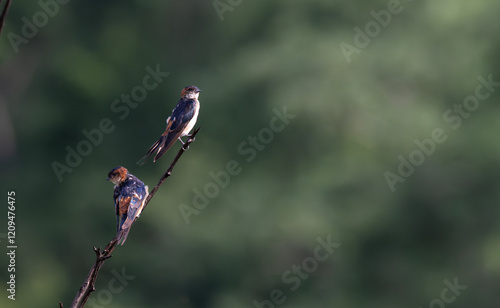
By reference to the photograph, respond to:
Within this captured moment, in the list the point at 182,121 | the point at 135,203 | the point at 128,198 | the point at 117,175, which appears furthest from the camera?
the point at 182,121

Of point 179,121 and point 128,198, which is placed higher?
point 179,121

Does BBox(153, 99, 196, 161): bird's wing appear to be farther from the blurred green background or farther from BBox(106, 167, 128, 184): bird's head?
the blurred green background

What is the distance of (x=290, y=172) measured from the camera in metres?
16.1

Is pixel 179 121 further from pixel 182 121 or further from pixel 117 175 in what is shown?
pixel 117 175

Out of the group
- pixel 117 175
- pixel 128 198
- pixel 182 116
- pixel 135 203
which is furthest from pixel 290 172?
pixel 135 203

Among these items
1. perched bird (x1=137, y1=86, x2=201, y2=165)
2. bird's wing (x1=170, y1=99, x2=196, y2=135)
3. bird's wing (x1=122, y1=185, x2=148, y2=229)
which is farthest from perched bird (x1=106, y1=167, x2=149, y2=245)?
bird's wing (x1=170, y1=99, x2=196, y2=135)

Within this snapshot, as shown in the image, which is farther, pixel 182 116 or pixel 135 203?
pixel 182 116

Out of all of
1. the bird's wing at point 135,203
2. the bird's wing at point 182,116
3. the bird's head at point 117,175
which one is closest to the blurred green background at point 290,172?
the bird's wing at point 182,116

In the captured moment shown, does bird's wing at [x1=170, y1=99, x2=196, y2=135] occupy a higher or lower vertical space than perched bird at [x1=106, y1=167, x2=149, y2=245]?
higher

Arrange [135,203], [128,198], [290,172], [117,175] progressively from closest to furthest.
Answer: [135,203], [128,198], [117,175], [290,172]

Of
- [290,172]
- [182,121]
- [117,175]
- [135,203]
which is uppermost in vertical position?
[290,172]

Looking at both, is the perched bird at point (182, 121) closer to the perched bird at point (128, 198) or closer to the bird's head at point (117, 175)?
the bird's head at point (117, 175)

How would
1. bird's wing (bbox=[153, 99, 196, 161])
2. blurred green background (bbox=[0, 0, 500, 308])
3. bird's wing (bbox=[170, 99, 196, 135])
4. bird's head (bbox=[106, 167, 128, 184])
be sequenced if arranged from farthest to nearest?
blurred green background (bbox=[0, 0, 500, 308]) < bird's wing (bbox=[170, 99, 196, 135]) < bird's wing (bbox=[153, 99, 196, 161]) < bird's head (bbox=[106, 167, 128, 184])

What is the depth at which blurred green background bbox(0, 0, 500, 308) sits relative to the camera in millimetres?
15141
